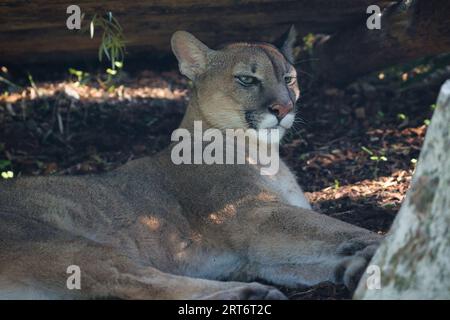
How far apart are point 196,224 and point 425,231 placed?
2443mm

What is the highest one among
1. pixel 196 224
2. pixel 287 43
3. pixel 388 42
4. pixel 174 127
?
pixel 388 42

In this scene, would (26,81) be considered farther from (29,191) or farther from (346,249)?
Answer: (346,249)

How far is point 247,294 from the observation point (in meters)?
5.06

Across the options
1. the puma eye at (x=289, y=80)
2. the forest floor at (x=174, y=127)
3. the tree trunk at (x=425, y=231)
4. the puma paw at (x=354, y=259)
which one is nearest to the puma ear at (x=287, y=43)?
the puma eye at (x=289, y=80)

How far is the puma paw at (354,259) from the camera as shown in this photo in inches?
214

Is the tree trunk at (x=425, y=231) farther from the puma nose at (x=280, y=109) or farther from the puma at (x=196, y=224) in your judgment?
the puma nose at (x=280, y=109)

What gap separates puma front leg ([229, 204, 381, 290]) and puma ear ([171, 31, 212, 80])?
1.75 m

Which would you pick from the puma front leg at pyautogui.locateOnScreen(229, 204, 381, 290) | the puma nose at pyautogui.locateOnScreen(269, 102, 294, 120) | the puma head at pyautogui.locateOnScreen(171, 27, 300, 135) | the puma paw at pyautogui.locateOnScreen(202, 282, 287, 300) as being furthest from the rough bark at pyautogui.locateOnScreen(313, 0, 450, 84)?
the puma paw at pyautogui.locateOnScreen(202, 282, 287, 300)

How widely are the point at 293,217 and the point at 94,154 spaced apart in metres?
3.26

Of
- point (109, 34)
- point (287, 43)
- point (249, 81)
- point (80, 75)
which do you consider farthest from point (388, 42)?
point (80, 75)

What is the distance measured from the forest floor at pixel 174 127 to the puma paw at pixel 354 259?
5.56ft

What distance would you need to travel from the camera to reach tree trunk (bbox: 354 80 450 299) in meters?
4.27

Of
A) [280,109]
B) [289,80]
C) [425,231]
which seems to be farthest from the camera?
[289,80]

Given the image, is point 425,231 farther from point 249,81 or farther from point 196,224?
point 249,81
